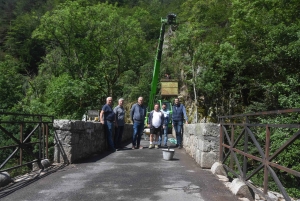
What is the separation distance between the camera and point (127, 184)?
18.4 ft

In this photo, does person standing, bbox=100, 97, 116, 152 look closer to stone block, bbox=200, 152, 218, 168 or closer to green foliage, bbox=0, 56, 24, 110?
stone block, bbox=200, 152, 218, 168

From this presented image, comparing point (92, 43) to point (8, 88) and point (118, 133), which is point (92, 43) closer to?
point (8, 88)

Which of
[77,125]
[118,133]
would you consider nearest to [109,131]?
[118,133]

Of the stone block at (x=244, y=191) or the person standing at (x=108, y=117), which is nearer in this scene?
the stone block at (x=244, y=191)

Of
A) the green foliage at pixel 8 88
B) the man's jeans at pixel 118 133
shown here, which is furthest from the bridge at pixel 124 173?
the green foliage at pixel 8 88

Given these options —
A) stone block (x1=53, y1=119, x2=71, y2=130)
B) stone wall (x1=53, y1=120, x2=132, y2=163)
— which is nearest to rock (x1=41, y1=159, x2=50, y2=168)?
stone wall (x1=53, y1=120, x2=132, y2=163)

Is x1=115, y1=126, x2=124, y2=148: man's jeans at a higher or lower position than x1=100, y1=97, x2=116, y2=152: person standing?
lower

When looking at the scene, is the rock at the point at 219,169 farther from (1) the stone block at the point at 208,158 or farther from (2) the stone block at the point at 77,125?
(2) the stone block at the point at 77,125

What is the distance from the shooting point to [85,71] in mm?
31422

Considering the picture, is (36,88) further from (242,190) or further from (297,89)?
(242,190)

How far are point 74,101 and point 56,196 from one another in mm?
24507

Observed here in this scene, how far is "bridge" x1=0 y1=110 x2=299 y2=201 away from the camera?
4.91 metres

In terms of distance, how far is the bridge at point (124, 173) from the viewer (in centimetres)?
491

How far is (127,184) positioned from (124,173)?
103 centimetres
